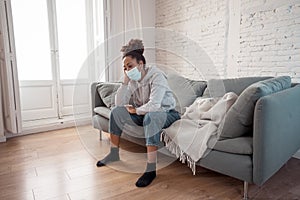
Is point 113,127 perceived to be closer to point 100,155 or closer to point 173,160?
point 100,155

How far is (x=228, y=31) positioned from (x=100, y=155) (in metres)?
1.88

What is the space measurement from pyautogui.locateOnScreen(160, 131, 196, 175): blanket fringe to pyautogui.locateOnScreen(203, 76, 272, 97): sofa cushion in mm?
667

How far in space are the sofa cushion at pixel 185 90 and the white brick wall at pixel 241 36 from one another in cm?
61

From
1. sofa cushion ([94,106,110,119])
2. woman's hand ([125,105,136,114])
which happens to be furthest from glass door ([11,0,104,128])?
woman's hand ([125,105,136,114])

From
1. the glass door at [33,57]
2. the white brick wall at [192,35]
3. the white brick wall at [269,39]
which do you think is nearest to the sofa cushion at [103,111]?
the glass door at [33,57]

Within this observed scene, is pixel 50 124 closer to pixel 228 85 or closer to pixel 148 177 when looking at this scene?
pixel 148 177

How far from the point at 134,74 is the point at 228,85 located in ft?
2.70

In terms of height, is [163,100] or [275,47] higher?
[275,47]

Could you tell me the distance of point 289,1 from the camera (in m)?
1.99

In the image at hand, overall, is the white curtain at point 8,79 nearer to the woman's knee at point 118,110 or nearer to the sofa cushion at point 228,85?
the woman's knee at point 118,110

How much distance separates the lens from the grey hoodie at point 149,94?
1609 millimetres

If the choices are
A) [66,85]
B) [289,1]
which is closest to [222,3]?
[289,1]

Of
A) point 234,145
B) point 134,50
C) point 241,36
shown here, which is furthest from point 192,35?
point 234,145

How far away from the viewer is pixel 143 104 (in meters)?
1.74
